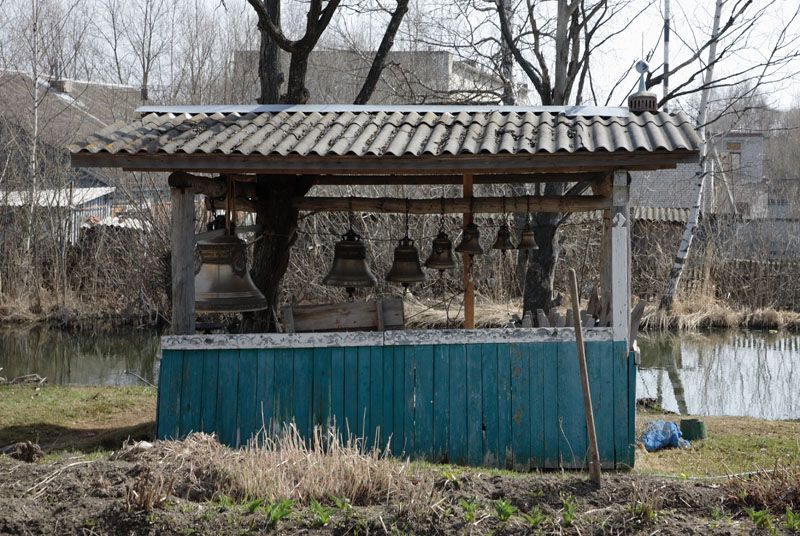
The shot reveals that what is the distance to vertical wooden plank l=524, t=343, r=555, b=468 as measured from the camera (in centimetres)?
843

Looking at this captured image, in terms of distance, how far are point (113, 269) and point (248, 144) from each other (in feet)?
56.3

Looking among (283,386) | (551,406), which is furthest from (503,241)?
(283,386)

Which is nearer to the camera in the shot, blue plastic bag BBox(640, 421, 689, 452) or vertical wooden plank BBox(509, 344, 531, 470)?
vertical wooden plank BBox(509, 344, 531, 470)

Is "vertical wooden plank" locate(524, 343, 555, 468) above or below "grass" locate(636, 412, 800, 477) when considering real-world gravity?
above

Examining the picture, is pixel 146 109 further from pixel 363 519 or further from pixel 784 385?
pixel 784 385

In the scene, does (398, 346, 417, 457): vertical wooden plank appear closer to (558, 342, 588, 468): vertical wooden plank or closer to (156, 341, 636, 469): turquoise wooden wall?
(156, 341, 636, 469): turquoise wooden wall

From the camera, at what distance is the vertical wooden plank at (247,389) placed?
8.45 meters

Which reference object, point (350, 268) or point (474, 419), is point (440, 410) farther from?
point (350, 268)

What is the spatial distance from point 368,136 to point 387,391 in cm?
232

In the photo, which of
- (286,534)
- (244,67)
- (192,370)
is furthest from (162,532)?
(244,67)

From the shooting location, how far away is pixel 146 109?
9125 millimetres

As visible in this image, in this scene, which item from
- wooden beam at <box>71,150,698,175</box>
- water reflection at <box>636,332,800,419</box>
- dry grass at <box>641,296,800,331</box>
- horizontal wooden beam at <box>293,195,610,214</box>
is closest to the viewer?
wooden beam at <box>71,150,698,175</box>

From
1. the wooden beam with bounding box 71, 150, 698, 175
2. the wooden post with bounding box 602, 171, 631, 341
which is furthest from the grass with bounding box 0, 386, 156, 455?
the wooden post with bounding box 602, 171, 631, 341

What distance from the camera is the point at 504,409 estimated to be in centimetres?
849
